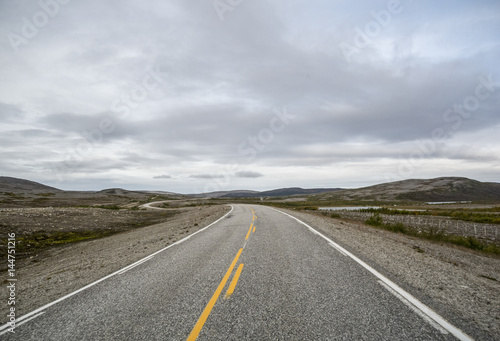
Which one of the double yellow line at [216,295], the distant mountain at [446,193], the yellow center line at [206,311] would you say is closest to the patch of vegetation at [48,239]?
the double yellow line at [216,295]

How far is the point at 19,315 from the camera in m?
4.91

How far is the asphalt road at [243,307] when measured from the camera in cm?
370

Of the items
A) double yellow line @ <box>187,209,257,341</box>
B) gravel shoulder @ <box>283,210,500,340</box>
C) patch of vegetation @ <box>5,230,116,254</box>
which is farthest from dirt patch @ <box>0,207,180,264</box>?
gravel shoulder @ <box>283,210,500,340</box>

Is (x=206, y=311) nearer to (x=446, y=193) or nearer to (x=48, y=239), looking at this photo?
(x=48, y=239)

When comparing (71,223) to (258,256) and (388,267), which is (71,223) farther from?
(388,267)

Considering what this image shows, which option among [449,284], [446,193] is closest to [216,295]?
[449,284]

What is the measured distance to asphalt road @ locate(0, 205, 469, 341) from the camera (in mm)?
3695

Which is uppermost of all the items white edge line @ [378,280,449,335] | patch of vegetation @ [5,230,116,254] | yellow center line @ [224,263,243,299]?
white edge line @ [378,280,449,335]

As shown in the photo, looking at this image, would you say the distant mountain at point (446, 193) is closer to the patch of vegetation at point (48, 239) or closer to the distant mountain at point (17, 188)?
the patch of vegetation at point (48, 239)

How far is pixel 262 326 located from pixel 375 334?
1.74 m

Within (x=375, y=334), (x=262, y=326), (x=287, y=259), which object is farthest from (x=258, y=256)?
(x=375, y=334)

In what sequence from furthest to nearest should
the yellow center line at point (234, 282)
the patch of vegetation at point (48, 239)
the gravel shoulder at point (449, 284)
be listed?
the patch of vegetation at point (48, 239)
the yellow center line at point (234, 282)
the gravel shoulder at point (449, 284)

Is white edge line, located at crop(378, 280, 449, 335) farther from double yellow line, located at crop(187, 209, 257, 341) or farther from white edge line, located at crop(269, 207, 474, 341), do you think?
double yellow line, located at crop(187, 209, 257, 341)

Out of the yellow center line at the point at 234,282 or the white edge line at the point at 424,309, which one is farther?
the yellow center line at the point at 234,282
